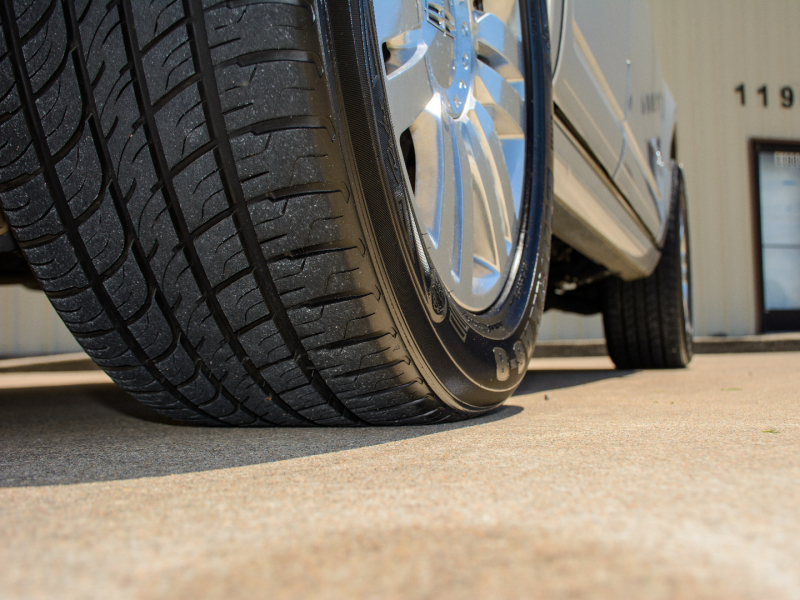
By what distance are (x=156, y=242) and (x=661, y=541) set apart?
0.61 metres

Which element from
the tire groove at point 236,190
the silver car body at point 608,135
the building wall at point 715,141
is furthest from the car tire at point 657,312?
the building wall at point 715,141

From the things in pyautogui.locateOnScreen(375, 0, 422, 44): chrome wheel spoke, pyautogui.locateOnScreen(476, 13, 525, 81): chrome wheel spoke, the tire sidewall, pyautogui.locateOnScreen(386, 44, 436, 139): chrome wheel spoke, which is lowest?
the tire sidewall

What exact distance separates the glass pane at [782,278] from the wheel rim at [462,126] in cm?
677

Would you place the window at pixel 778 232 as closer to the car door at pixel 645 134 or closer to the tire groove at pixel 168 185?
the car door at pixel 645 134

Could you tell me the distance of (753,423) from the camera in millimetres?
934

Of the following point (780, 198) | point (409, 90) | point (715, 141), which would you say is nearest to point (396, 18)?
point (409, 90)

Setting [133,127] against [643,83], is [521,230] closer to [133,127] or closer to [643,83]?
[133,127]

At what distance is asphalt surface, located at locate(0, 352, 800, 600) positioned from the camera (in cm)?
35

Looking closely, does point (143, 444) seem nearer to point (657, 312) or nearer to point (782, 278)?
point (657, 312)

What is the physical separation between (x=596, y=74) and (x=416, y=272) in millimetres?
1021

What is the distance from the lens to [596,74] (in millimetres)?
1553

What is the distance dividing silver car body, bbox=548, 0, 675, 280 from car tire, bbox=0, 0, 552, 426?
2.41 feet

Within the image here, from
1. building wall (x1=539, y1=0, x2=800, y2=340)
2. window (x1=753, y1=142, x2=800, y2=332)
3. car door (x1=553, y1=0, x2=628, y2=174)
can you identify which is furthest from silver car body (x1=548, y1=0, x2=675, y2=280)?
window (x1=753, y1=142, x2=800, y2=332)

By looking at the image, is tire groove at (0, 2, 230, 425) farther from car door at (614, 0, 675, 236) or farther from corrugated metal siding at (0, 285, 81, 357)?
corrugated metal siding at (0, 285, 81, 357)
